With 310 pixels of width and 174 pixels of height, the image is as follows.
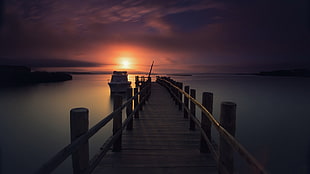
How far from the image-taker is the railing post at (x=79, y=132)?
76.8 inches

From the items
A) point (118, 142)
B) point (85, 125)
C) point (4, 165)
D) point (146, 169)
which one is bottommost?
point (4, 165)

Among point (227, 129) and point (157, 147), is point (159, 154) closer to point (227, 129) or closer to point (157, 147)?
point (157, 147)

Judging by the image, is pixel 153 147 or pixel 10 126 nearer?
pixel 153 147

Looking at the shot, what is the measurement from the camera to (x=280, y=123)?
594 inches

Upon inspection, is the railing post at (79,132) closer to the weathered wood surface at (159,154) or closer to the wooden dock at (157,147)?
the wooden dock at (157,147)

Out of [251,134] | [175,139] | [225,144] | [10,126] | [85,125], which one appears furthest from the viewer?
[10,126]

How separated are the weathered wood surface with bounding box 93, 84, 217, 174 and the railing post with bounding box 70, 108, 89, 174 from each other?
37.3 inches

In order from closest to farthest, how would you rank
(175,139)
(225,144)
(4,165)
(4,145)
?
(225,144) → (175,139) → (4,165) → (4,145)

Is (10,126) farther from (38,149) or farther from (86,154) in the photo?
(86,154)

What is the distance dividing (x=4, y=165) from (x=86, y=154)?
972 cm

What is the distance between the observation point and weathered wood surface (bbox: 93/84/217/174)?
3.02 m

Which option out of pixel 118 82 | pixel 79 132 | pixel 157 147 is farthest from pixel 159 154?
pixel 118 82

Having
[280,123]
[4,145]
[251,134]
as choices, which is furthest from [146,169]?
[280,123]

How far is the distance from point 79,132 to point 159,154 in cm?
215
